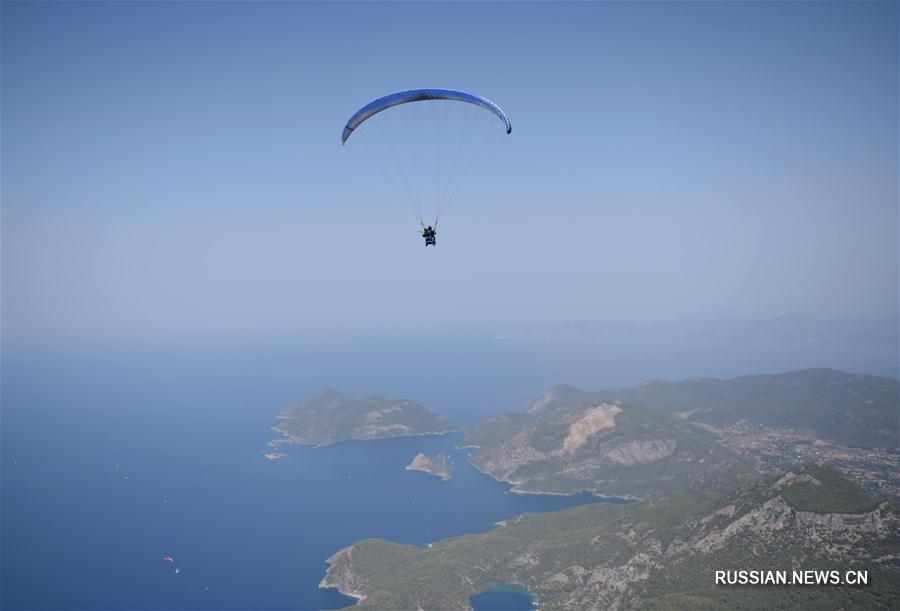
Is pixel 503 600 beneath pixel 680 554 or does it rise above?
beneath

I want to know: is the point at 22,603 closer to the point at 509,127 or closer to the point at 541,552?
the point at 541,552

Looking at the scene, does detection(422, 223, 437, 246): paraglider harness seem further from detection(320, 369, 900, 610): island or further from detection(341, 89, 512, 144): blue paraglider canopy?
detection(320, 369, 900, 610): island

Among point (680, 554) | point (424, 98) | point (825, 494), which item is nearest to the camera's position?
point (424, 98)

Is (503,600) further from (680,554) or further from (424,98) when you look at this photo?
(424,98)

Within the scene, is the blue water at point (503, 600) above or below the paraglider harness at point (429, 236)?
below

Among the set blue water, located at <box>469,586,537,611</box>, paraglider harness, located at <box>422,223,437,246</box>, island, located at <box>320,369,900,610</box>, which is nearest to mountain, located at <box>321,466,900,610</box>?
island, located at <box>320,369,900,610</box>

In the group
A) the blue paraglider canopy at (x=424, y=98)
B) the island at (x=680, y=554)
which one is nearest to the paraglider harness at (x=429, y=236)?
the blue paraglider canopy at (x=424, y=98)

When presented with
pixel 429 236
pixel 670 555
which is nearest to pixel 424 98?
pixel 429 236

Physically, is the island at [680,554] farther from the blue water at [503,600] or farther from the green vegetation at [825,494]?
the blue water at [503,600]
